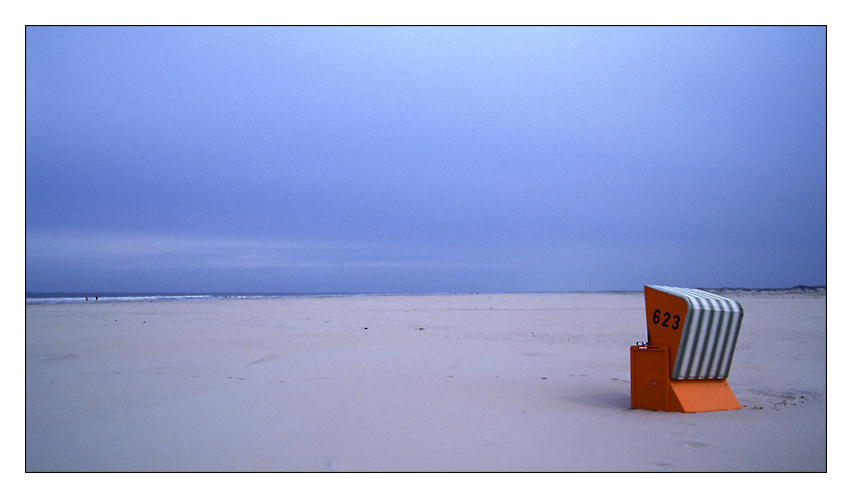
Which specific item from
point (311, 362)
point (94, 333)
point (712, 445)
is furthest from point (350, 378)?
point (94, 333)

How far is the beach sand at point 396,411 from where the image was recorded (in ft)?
16.4

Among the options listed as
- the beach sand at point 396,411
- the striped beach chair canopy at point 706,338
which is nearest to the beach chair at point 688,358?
the striped beach chair canopy at point 706,338

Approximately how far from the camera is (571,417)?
20.4 ft

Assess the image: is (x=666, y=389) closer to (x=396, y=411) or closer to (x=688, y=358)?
(x=688, y=358)

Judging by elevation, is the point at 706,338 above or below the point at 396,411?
above

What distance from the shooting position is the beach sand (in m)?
4.99

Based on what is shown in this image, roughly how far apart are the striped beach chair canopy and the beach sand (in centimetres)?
50

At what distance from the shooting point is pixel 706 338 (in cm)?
636

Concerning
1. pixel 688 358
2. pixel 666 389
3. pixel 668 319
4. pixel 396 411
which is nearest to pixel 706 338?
pixel 688 358

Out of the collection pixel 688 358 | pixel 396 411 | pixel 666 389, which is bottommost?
pixel 396 411

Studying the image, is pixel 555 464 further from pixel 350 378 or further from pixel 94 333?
pixel 94 333

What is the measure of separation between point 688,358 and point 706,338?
0.30 meters

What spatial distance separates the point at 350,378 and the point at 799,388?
21.0 ft

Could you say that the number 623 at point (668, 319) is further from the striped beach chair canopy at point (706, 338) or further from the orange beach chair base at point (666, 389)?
the orange beach chair base at point (666, 389)
